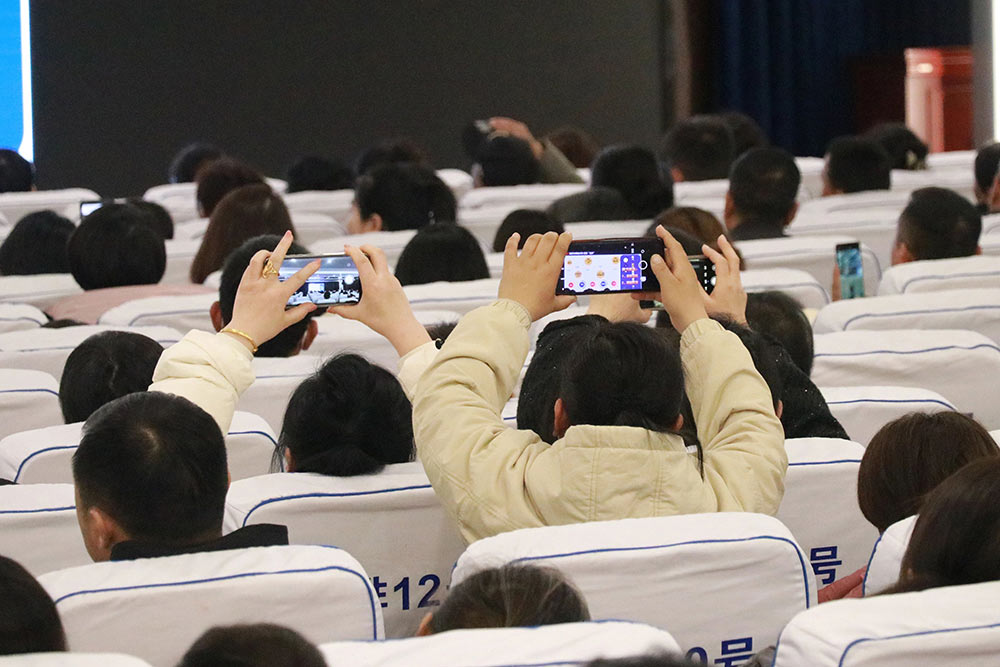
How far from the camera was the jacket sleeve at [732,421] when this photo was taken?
1.86 m

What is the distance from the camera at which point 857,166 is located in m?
5.46

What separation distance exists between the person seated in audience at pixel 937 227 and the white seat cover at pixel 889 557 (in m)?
2.38

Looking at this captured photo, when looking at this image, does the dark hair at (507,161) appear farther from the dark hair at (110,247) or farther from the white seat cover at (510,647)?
the white seat cover at (510,647)

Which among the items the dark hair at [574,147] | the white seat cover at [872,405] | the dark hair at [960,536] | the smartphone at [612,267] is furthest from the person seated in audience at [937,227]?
the dark hair at [574,147]

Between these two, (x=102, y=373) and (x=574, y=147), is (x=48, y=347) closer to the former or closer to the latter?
(x=102, y=373)

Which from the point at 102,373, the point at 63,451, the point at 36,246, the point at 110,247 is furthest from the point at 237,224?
the point at 63,451

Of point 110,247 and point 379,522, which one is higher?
point 110,247

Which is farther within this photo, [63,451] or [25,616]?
[63,451]

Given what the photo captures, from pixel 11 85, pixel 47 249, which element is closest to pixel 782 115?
pixel 11 85

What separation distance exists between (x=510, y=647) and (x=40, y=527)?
89 centimetres

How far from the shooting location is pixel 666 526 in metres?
1.62

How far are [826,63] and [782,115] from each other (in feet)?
1.61

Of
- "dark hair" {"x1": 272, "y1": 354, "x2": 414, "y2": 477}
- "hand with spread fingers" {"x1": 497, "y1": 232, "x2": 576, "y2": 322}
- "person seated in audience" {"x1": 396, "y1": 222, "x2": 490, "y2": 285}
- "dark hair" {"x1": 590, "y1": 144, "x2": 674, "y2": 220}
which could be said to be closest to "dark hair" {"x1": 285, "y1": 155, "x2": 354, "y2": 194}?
"dark hair" {"x1": 590, "y1": 144, "x2": 674, "y2": 220}

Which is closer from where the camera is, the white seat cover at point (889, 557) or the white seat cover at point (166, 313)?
the white seat cover at point (889, 557)
